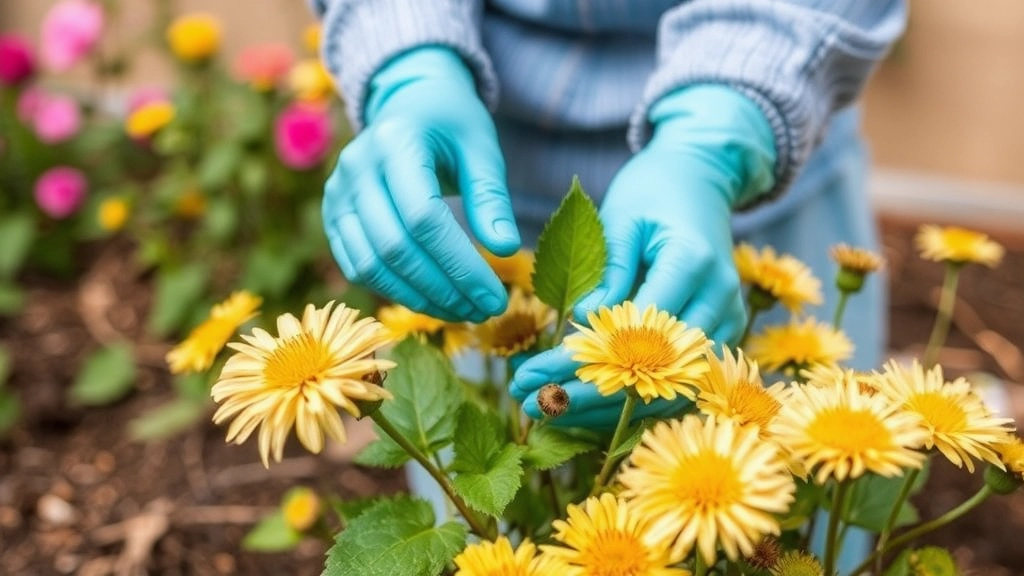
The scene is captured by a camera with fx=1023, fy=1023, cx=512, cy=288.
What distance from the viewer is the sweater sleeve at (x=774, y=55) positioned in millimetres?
691

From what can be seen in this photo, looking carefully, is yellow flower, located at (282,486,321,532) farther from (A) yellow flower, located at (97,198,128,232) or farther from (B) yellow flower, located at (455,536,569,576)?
(A) yellow flower, located at (97,198,128,232)

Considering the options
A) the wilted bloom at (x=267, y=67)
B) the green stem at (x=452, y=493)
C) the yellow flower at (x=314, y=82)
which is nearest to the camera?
the green stem at (x=452, y=493)

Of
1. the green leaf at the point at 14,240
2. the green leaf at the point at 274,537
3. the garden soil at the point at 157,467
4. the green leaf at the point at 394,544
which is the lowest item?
the garden soil at the point at 157,467

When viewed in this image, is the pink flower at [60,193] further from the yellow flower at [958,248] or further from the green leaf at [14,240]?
the yellow flower at [958,248]

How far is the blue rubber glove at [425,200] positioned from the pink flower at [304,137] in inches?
25.6

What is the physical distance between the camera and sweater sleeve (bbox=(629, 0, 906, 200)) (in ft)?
2.27

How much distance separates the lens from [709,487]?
363 mm

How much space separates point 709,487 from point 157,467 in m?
1.11

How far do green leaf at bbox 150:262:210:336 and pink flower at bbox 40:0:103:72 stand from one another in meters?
0.41

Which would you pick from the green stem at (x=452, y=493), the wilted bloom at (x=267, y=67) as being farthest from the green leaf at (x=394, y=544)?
the wilted bloom at (x=267, y=67)

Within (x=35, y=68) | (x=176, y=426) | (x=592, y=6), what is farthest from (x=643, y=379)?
(x=35, y=68)

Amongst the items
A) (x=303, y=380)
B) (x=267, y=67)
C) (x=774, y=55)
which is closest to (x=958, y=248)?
(x=774, y=55)

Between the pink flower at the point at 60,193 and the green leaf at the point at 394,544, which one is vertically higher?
the green leaf at the point at 394,544

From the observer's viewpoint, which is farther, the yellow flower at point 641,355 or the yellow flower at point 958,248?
the yellow flower at point 958,248
